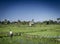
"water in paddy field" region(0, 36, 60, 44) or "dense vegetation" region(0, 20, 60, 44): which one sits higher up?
"dense vegetation" region(0, 20, 60, 44)

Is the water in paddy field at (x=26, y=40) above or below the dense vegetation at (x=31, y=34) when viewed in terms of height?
below

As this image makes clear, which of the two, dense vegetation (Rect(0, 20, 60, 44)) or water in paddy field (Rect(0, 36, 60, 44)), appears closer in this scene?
water in paddy field (Rect(0, 36, 60, 44))

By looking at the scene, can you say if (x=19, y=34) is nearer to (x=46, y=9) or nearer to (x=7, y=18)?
(x=7, y=18)

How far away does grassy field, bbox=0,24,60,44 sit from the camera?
5707 mm

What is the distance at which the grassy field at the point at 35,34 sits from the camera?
18.7 feet

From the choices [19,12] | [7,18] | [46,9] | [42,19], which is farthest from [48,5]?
[7,18]

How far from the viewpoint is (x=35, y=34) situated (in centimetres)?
620

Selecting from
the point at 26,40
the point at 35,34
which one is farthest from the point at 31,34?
the point at 26,40

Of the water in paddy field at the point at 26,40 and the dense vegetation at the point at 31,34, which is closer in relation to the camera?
the water in paddy field at the point at 26,40

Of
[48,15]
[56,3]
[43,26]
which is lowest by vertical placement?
[43,26]

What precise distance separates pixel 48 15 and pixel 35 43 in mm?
1053

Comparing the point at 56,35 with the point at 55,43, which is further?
the point at 56,35

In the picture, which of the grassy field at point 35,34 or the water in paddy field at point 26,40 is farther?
the grassy field at point 35,34

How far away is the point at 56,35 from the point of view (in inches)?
230
